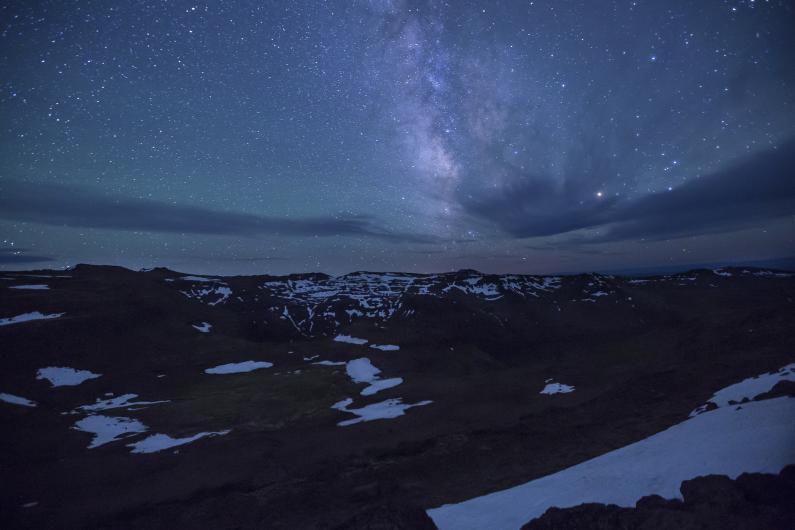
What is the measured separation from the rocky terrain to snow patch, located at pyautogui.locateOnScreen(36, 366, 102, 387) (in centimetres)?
27

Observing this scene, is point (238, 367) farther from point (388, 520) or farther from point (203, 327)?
point (388, 520)

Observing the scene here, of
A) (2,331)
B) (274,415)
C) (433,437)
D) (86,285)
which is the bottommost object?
(274,415)

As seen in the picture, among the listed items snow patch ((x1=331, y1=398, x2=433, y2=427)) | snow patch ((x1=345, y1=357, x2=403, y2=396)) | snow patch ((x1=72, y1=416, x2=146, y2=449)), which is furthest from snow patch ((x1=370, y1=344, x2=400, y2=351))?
snow patch ((x1=72, y1=416, x2=146, y2=449))

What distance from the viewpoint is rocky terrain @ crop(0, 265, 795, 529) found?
2002cm

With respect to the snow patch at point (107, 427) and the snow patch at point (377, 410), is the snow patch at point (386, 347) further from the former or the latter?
the snow patch at point (107, 427)

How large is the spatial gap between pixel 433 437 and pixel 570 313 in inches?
3826

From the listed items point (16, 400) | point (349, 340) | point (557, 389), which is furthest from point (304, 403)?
point (349, 340)

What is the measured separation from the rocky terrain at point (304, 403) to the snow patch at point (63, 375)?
0.88 feet

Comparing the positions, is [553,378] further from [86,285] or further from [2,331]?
[86,285]

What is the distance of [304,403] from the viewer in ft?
138

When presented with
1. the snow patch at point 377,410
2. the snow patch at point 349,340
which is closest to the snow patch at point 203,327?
the snow patch at point 349,340

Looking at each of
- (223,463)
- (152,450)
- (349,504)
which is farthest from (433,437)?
(152,450)

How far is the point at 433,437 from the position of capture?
2753 cm

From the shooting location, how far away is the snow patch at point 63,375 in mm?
47188
